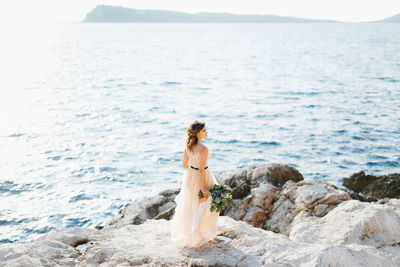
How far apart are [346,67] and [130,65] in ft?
124

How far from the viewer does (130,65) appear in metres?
70.8

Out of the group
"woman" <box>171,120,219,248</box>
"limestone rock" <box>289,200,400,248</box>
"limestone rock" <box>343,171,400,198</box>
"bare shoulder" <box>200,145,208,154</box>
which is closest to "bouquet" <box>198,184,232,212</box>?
"woman" <box>171,120,219,248</box>

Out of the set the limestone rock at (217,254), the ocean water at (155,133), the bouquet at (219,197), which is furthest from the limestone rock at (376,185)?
the bouquet at (219,197)

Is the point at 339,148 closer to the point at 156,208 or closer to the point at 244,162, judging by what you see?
the point at 244,162

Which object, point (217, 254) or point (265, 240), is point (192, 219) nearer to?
point (217, 254)

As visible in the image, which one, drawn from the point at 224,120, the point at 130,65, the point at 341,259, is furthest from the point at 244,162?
the point at 130,65

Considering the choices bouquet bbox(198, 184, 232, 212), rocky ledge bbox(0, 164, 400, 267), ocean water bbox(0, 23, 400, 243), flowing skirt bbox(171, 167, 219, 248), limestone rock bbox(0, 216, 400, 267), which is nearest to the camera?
limestone rock bbox(0, 216, 400, 267)

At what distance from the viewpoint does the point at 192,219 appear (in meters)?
7.96

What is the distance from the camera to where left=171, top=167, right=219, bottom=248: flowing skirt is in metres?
7.74

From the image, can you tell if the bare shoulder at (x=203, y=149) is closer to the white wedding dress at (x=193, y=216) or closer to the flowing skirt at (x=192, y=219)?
the white wedding dress at (x=193, y=216)

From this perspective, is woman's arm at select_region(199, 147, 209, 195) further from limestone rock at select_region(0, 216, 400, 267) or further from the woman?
limestone rock at select_region(0, 216, 400, 267)

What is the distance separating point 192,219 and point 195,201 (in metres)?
0.38

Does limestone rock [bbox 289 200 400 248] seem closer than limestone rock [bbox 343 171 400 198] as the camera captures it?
Yes

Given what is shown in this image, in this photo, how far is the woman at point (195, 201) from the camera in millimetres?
7695
